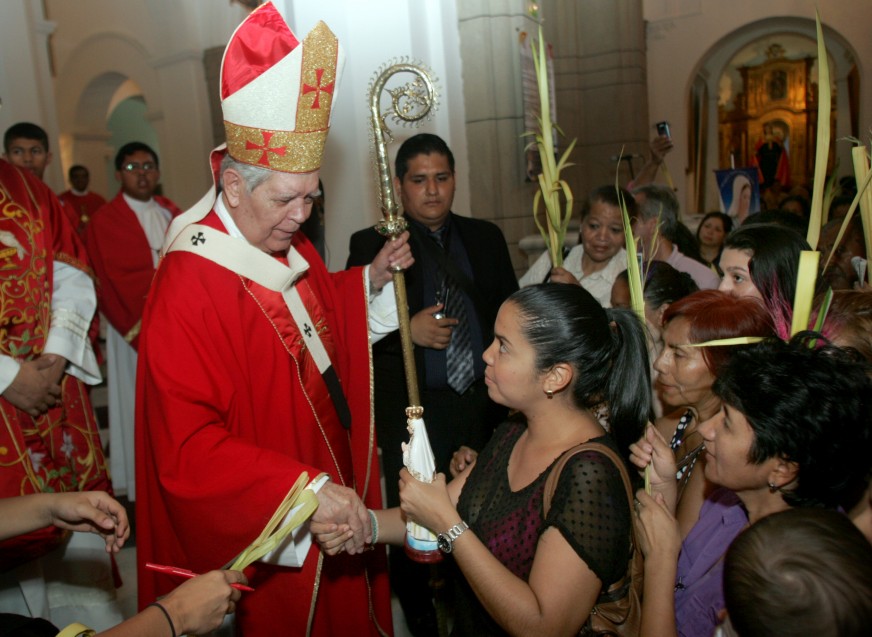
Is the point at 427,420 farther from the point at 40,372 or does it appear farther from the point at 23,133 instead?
the point at 23,133

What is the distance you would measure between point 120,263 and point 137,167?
0.67 metres

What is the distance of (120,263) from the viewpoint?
458 cm

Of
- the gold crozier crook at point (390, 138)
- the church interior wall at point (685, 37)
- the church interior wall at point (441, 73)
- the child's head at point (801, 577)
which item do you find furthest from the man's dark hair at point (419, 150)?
the church interior wall at point (685, 37)

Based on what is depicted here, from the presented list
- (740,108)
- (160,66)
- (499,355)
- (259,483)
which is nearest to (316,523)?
(259,483)

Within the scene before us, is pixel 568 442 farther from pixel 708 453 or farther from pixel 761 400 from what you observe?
pixel 761 400

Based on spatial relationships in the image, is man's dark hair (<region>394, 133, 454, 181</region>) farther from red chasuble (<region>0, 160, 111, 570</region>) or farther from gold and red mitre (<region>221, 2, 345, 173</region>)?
red chasuble (<region>0, 160, 111, 570</region>)

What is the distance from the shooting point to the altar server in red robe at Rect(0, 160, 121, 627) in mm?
2666

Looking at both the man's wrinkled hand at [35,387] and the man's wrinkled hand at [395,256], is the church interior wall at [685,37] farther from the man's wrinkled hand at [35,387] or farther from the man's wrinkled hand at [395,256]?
the man's wrinkled hand at [35,387]

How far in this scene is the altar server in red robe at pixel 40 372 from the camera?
8.75 ft

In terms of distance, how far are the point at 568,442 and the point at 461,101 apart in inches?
137

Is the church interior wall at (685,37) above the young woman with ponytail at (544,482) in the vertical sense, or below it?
above

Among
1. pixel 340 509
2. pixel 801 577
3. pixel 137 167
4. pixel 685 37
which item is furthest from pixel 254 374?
pixel 685 37

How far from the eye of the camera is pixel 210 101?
8023mm

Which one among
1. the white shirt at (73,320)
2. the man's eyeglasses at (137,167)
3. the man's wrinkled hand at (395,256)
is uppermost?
the man's eyeglasses at (137,167)
